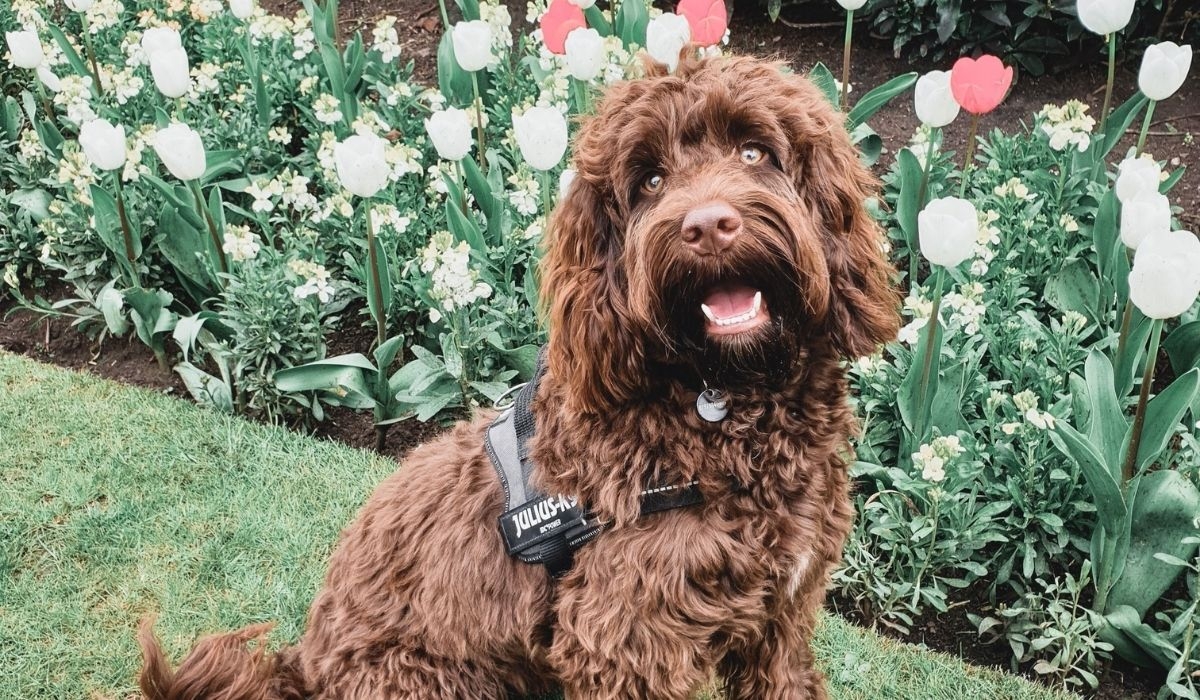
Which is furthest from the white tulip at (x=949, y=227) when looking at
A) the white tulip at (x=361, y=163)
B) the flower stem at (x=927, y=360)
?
the white tulip at (x=361, y=163)

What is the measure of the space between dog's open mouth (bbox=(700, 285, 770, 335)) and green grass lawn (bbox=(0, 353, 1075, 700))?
1545 mm

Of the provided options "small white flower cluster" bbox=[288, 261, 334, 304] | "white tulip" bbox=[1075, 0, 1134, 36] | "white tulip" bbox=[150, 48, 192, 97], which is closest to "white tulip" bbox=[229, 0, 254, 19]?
"white tulip" bbox=[150, 48, 192, 97]

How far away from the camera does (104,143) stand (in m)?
3.77

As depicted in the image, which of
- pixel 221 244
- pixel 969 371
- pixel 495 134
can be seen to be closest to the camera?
pixel 969 371

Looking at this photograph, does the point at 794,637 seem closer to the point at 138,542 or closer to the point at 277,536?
the point at 277,536

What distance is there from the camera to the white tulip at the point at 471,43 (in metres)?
3.81

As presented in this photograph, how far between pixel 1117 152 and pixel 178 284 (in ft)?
14.8

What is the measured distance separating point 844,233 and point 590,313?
61 centimetres

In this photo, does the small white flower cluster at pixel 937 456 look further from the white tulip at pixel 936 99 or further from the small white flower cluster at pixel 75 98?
the small white flower cluster at pixel 75 98

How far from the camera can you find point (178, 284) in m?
4.88

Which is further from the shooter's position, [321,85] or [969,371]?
[321,85]

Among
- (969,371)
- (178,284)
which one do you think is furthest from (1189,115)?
(178,284)

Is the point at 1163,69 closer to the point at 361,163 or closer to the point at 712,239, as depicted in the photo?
the point at 712,239

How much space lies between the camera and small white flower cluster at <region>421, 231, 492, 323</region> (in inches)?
140
